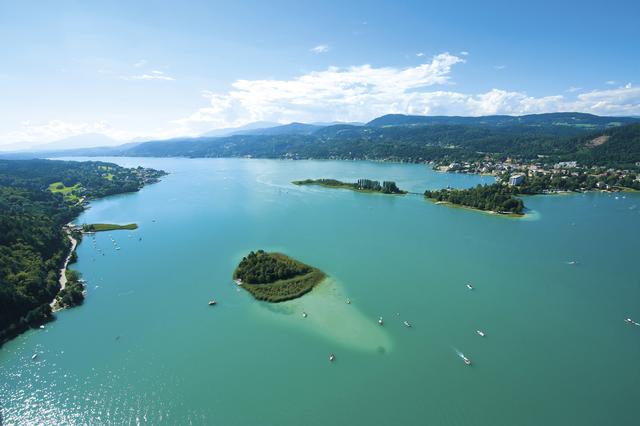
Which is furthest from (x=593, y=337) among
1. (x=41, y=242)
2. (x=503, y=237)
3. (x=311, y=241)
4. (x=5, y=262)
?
(x=41, y=242)

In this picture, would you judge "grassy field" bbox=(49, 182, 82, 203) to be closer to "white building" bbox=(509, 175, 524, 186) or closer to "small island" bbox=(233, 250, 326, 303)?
"small island" bbox=(233, 250, 326, 303)

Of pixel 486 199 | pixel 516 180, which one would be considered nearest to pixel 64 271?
pixel 486 199

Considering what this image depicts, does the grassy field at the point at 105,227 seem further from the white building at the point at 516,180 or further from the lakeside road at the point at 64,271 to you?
the white building at the point at 516,180

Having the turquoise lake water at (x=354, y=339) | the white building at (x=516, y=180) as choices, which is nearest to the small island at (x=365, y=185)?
the white building at (x=516, y=180)

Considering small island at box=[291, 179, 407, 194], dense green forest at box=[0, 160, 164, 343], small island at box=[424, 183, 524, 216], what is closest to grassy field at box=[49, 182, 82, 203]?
dense green forest at box=[0, 160, 164, 343]

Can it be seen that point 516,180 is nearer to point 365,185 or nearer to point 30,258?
point 365,185

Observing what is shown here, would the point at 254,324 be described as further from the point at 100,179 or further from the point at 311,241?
the point at 100,179
